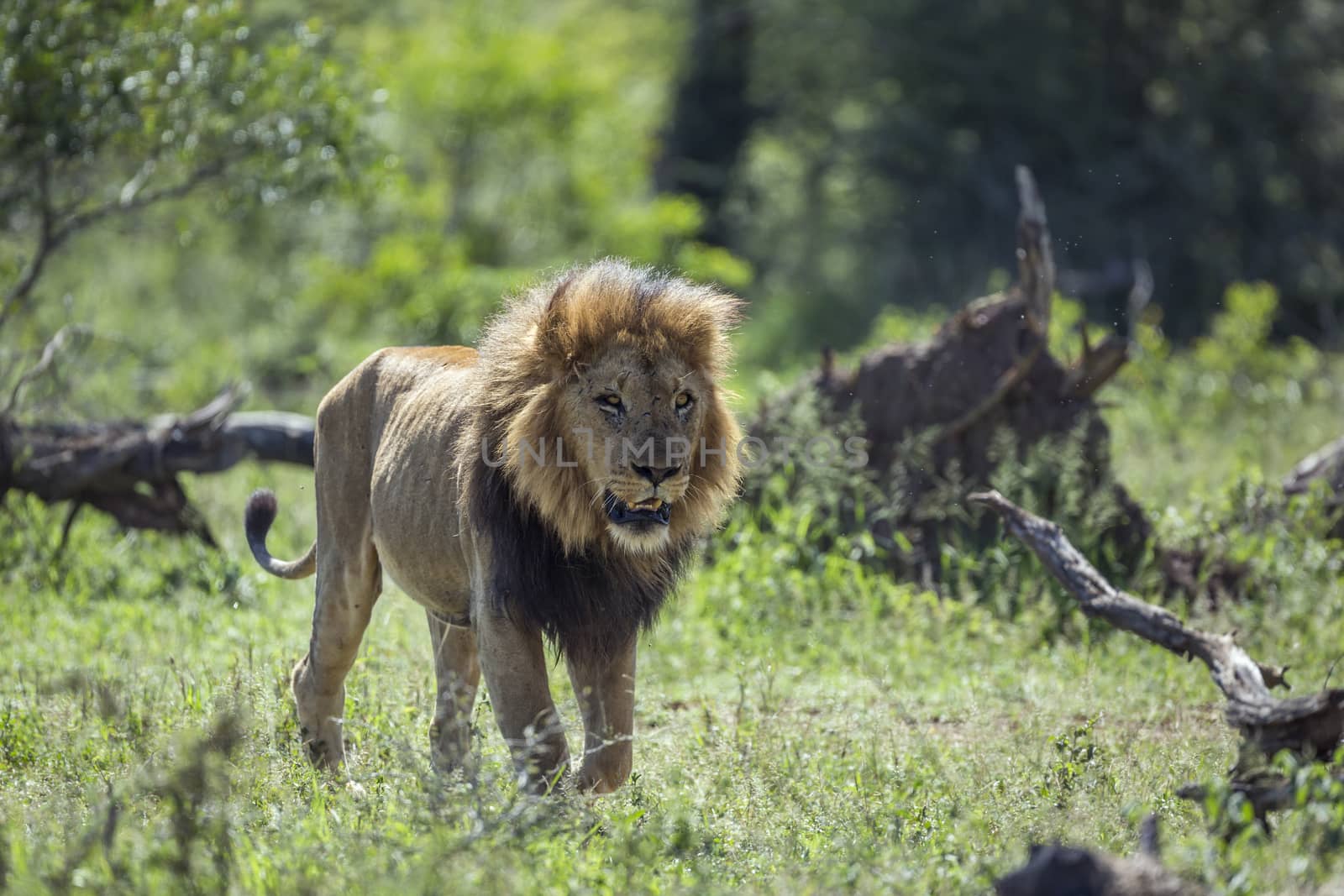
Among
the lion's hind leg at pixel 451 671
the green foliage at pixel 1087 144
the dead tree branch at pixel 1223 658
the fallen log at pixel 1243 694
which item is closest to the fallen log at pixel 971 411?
the dead tree branch at pixel 1223 658

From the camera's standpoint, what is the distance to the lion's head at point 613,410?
4059 mm

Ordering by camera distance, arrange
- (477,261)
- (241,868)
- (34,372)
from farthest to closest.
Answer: (477,261)
(34,372)
(241,868)

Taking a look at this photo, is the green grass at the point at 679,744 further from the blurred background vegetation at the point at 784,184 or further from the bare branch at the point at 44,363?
the blurred background vegetation at the point at 784,184

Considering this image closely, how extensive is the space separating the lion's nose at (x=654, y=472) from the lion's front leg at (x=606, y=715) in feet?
2.03

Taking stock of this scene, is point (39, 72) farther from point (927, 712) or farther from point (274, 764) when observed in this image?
point (927, 712)

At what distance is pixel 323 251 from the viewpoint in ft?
61.9

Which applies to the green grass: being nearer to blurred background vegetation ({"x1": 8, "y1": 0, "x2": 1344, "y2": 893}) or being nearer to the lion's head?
blurred background vegetation ({"x1": 8, "y1": 0, "x2": 1344, "y2": 893})

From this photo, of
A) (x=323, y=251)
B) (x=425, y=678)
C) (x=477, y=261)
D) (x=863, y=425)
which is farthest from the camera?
(x=323, y=251)

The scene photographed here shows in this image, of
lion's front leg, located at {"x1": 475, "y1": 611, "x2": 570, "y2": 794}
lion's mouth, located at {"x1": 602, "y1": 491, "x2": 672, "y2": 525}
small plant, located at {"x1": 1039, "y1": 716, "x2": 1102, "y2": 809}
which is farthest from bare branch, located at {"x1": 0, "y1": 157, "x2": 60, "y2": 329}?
small plant, located at {"x1": 1039, "y1": 716, "x2": 1102, "y2": 809}

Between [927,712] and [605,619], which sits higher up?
[605,619]

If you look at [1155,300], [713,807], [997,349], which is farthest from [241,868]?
[1155,300]

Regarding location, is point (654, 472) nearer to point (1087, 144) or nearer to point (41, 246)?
point (41, 246)

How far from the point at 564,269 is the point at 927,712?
2.33 m

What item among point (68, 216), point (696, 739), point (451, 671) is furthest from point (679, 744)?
point (68, 216)
